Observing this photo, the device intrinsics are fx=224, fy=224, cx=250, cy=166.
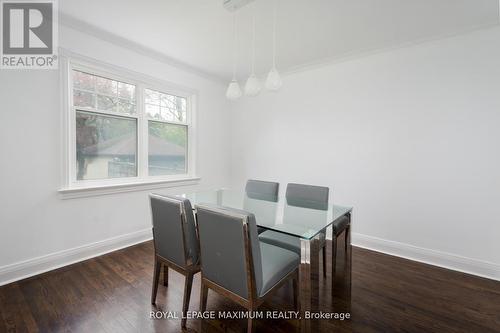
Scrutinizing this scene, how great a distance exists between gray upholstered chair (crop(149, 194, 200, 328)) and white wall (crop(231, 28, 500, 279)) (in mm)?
2284

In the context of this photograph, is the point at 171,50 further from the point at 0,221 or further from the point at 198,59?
the point at 0,221

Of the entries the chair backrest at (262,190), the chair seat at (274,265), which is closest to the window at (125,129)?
the chair backrest at (262,190)

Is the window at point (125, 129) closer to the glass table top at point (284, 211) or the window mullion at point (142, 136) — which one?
the window mullion at point (142, 136)

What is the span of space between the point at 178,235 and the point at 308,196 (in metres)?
1.47

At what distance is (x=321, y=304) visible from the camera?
72.9 inches

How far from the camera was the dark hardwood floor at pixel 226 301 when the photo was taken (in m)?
1.61

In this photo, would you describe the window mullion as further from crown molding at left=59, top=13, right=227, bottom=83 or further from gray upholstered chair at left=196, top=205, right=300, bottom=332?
gray upholstered chair at left=196, top=205, right=300, bottom=332

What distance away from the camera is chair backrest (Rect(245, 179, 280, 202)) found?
2.64 meters

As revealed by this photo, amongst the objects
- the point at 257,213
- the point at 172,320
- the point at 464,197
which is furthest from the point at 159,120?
the point at 464,197

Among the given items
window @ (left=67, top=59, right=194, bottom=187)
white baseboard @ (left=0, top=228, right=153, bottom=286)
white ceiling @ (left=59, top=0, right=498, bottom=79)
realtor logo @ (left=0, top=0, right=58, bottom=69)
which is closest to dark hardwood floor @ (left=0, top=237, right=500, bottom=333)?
white baseboard @ (left=0, top=228, right=153, bottom=286)

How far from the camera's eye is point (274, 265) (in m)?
1.50

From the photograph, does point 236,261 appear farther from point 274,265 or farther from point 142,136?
point 142,136

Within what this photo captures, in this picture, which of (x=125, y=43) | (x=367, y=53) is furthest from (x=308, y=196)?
(x=125, y=43)

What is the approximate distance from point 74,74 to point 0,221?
1.63 m
